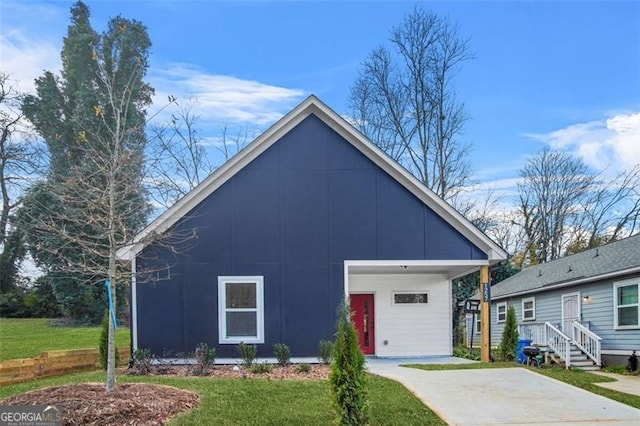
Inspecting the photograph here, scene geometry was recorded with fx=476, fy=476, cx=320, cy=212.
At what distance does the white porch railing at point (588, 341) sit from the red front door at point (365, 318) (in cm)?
652

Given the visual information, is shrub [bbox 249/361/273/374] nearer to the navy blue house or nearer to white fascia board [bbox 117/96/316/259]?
the navy blue house

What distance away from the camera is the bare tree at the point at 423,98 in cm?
2280

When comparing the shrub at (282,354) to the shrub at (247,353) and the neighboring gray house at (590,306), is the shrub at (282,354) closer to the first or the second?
the shrub at (247,353)

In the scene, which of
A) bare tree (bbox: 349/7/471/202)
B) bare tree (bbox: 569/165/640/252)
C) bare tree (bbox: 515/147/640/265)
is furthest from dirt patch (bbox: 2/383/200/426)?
bare tree (bbox: 569/165/640/252)

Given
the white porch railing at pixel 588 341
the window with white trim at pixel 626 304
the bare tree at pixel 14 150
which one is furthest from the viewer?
the bare tree at pixel 14 150

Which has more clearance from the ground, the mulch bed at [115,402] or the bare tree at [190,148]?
the bare tree at [190,148]

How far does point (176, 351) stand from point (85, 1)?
24.4 meters

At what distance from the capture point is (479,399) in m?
7.59

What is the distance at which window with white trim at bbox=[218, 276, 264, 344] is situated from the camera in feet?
36.3

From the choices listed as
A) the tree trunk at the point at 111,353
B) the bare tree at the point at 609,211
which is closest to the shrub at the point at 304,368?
the tree trunk at the point at 111,353

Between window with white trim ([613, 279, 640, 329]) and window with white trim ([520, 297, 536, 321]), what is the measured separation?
5268 millimetres

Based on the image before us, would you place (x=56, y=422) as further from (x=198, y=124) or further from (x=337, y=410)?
(x=198, y=124)

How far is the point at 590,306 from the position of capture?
1530 cm
